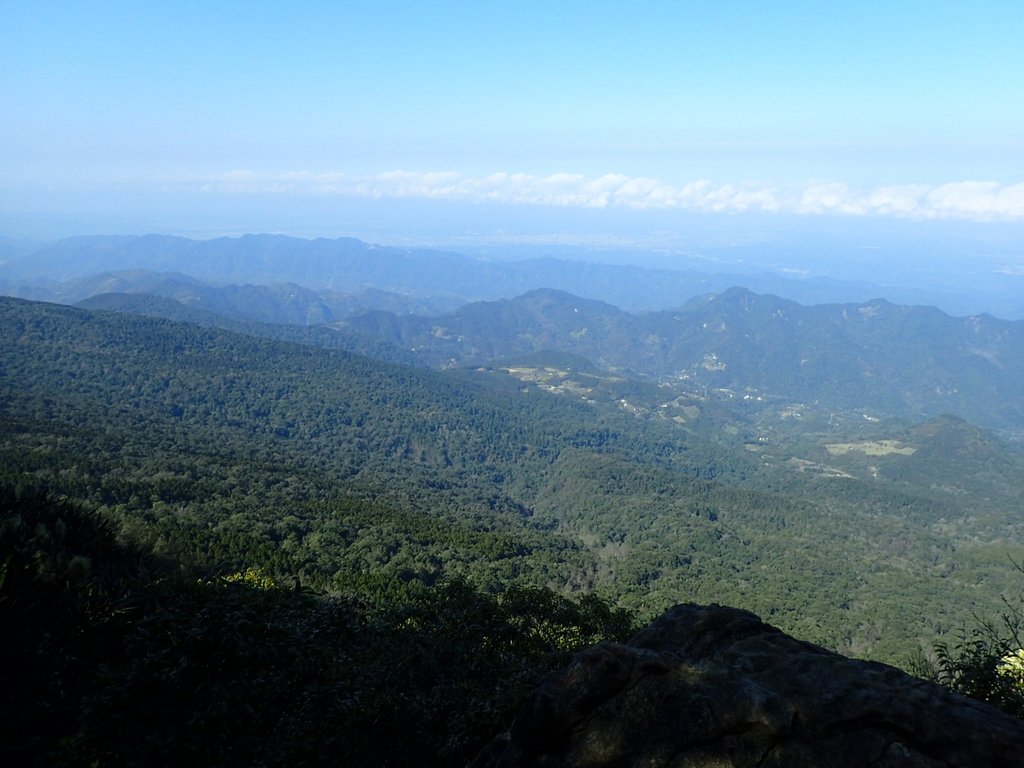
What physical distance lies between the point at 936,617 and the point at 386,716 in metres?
117

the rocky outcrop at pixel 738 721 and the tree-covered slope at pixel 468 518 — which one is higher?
the rocky outcrop at pixel 738 721

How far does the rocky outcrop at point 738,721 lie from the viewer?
7.09 metres

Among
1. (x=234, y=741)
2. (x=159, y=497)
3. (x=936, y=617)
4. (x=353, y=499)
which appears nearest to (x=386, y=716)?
(x=234, y=741)

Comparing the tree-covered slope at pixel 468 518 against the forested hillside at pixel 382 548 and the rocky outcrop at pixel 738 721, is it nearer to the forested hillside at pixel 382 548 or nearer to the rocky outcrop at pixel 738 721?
the forested hillside at pixel 382 548

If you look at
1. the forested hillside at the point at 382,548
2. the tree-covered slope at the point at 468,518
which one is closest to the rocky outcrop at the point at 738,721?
the forested hillside at the point at 382,548

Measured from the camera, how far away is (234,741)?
9.78 metres

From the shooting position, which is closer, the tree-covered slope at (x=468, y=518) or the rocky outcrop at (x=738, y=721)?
the rocky outcrop at (x=738, y=721)

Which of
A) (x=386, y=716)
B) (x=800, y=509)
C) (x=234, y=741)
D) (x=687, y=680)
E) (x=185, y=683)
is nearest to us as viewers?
(x=687, y=680)

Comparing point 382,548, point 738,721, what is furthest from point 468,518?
point 738,721

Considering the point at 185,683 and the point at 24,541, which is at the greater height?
the point at 24,541

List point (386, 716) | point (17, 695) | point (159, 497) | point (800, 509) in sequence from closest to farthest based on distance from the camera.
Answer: point (17, 695) < point (386, 716) < point (159, 497) < point (800, 509)

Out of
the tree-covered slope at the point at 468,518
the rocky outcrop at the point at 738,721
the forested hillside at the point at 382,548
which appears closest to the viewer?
the rocky outcrop at the point at 738,721

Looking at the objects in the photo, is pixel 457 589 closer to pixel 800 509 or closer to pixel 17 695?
pixel 17 695

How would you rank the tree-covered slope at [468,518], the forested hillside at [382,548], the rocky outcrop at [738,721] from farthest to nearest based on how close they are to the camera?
the tree-covered slope at [468,518]
the forested hillside at [382,548]
the rocky outcrop at [738,721]
